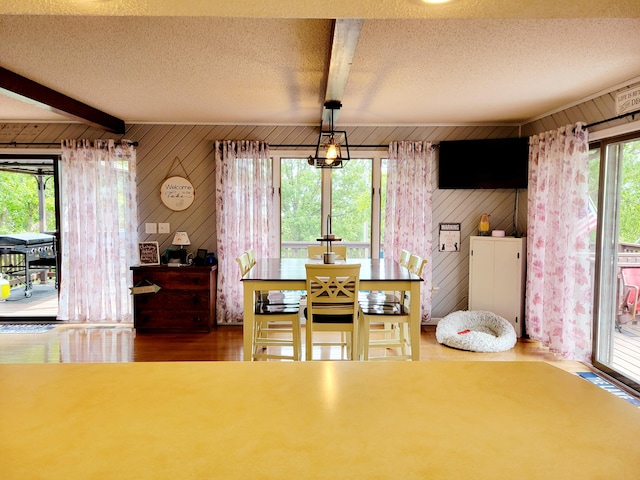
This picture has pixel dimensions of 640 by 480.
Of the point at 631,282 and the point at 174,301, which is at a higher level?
the point at 631,282

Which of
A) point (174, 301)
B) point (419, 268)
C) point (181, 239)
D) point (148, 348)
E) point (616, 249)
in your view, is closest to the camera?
point (419, 268)

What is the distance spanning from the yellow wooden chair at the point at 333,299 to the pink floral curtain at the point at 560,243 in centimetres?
212

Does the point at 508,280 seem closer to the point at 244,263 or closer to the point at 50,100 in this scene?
the point at 244,263

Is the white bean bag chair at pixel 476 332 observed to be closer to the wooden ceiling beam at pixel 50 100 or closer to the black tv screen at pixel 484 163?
the black tv screen at pixel 484 163

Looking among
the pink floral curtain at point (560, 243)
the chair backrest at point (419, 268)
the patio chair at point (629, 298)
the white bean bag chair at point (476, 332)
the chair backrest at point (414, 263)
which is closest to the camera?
the chair backrest at point (419, 268)

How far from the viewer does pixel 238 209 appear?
16.3 ft

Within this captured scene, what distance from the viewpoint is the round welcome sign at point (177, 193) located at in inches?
199

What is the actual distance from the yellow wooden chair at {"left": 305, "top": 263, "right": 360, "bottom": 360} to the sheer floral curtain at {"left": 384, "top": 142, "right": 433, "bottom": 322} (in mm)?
2034

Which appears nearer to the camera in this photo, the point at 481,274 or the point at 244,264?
the point at 244,264

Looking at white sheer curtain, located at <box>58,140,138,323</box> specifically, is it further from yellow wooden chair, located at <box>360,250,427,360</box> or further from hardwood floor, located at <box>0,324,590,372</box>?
yellow wooden chair, located at <box>360,250,427,360</box>

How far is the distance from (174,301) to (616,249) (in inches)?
170

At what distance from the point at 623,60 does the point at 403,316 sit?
2298 mm

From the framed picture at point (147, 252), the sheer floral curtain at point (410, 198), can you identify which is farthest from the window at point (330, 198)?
the framed picture at point (147, 252)

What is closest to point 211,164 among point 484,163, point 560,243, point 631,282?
point 484,163
